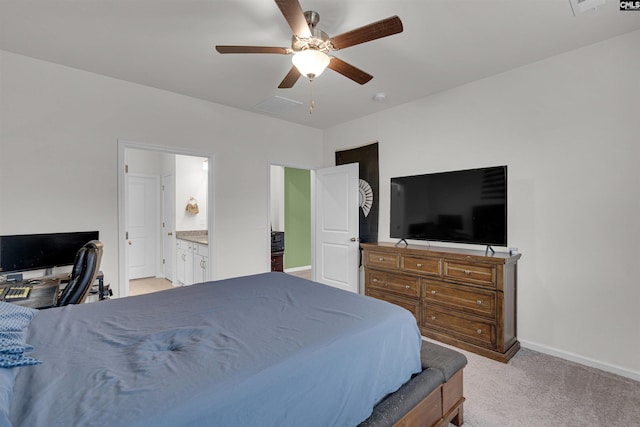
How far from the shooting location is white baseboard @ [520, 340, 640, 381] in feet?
7.69

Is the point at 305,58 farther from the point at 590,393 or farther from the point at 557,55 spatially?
the point at 590,393

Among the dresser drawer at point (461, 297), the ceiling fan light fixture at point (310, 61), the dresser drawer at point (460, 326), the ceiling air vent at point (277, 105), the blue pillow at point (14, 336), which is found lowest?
the dresser drawer at point (460, 326)

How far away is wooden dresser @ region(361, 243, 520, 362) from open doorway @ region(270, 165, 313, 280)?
338cm

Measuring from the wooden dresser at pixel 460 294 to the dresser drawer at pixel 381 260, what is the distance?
1 centimetres

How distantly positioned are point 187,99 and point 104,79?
32.4 inches

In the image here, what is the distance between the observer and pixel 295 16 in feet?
5.40

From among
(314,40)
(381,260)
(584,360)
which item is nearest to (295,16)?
(314,40)

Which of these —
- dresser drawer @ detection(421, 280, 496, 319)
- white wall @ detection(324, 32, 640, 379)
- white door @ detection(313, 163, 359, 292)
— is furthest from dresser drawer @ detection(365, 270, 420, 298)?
white wall @ detection(324, 32, 640, 379)

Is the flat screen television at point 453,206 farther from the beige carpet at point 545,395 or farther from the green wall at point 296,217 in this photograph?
the green wall at point 296,217

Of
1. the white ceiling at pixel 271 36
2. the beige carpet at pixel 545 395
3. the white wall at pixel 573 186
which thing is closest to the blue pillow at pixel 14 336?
the white ceiling at pixel 271 36

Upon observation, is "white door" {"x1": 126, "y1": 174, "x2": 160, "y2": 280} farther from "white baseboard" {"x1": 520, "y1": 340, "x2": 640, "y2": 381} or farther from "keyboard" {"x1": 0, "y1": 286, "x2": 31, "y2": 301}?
"white baseboard" {"x1": 520, "y1": 340, "x2": 640, "y2": 381}

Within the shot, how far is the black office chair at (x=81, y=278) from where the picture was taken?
6.81 feet

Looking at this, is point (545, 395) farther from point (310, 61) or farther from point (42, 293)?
point (42, 293)

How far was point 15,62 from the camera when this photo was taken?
2.64 m
